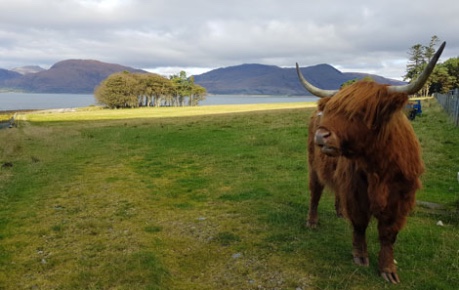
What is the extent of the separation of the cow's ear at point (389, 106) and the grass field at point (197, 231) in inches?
83.4

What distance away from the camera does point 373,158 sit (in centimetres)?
410

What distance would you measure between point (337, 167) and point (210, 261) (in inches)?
88.8

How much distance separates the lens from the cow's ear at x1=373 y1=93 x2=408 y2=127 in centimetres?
367

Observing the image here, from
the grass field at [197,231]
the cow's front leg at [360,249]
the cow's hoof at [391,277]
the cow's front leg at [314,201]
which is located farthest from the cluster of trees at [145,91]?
the cow's hoof at [391,277]

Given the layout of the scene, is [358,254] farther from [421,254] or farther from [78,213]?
[78,213]

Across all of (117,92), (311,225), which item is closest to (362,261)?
(311,225)

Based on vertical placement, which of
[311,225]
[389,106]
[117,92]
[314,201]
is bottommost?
Answer: [311,225]

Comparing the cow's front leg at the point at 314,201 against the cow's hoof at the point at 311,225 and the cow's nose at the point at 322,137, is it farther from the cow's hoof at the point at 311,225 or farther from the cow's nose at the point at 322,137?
the cow's nose at the point at 322,137

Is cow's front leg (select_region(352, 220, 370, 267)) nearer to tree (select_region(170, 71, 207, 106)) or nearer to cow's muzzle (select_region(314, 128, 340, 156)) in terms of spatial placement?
cow's muzzle (select_region(314, 128, 340, 156))

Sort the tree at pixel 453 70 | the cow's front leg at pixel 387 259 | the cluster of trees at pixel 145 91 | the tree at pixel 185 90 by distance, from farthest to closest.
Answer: the tree at pixel 185 90
the cluster of trees at pixel 145 91
the tree at pixel 453 70
the cow's front leg at pixel 387 259

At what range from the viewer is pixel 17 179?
441 inches

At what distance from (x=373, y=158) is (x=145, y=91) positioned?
91.1 m

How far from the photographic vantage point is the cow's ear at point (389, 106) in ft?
12.1

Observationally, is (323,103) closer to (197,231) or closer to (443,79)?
(197,231)
